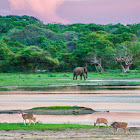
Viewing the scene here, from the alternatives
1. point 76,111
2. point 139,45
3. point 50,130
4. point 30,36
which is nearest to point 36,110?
point 76,111

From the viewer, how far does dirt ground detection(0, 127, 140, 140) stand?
35.8ft

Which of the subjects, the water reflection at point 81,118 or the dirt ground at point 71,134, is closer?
the dirt ground at point 71,134

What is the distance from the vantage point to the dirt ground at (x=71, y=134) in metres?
10.9

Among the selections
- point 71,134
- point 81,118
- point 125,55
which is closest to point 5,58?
point 125,55

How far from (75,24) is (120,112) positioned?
497 ft

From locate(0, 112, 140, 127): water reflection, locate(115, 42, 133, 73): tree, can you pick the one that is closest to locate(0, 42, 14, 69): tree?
locate(115, 42, 133, 73): tree

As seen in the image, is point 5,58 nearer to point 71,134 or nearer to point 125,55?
point 125,55

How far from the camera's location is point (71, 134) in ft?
37.9

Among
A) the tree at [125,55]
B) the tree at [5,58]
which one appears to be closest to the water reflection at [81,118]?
the tree at [125,55]

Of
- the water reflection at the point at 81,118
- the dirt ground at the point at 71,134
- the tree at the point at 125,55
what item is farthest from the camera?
the tree at the point at 125,55

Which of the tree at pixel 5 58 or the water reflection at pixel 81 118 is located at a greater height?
the tree at pixel 5 58

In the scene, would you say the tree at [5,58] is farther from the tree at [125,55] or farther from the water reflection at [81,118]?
the water reflection at [81,118]

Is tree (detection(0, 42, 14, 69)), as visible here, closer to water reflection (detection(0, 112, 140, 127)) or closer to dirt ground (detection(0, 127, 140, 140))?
water reflection (detection(0, 112, 140, 127))

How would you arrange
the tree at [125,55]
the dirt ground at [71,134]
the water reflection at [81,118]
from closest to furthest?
the dirt ground at [71,134] < the water reflection at [81,118] < the tree at [125,55]
